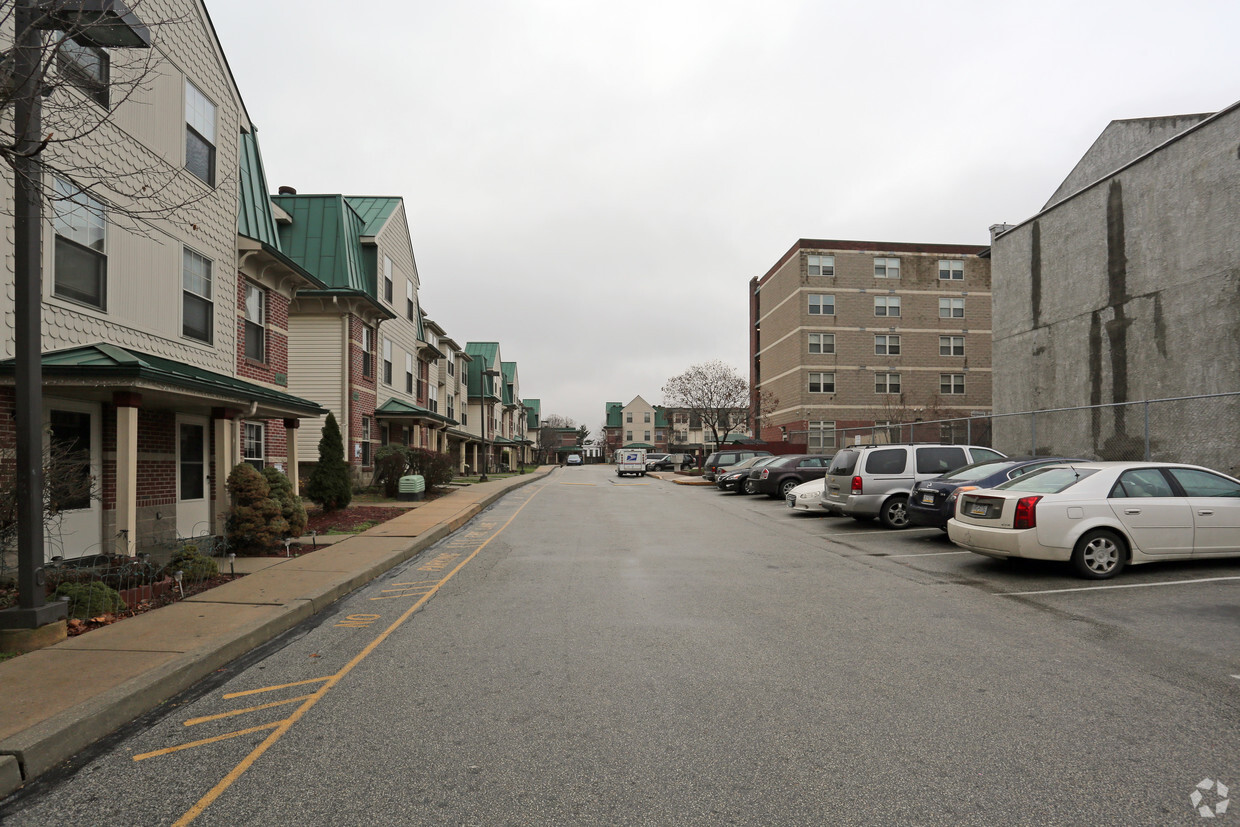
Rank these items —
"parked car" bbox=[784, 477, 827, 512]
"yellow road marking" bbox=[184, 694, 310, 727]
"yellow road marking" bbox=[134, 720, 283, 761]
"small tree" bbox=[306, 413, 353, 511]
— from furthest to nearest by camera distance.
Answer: "parked car" bbox=[784, 477, 827, 512], "small tree" bbox=[306, 413, 353, 511], "yellow road marking" bbox=[184, 694, 310, 727], "yellow road marking" bbox=[134, 720, 283, 761]

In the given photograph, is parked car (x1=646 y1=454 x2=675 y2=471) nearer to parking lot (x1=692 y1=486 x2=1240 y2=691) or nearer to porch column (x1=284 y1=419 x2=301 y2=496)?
porch column (x1=284 y1=419 x2=301 y2=496)

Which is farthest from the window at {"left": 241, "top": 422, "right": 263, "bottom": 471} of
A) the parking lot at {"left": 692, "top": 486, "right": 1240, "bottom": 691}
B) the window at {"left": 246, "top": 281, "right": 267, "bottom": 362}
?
the parking lot at {"left": 692, "top": 486, "right": 1240, "bottom": 691}

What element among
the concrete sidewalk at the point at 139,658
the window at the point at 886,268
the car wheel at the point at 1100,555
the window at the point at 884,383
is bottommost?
the concrete sidewalk at the point at 139,658

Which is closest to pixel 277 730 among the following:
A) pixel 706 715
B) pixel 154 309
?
pixel 706 715

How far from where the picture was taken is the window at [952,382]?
52.6 meters

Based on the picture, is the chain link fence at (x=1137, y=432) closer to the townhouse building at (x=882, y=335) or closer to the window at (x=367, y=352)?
the window at (x=367, y=352)

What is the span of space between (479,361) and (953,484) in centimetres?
4945

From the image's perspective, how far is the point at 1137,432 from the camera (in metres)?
22.1

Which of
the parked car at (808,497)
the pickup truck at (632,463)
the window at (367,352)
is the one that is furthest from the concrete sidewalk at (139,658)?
the pickup truck at (632,463)

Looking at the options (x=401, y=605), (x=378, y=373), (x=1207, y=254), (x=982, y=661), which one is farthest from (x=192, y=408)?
(x=1207, y=254)

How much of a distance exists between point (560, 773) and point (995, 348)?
2997 centimetres

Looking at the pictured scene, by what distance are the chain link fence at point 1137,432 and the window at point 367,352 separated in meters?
17.8

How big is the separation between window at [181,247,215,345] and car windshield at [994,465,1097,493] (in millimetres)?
12922

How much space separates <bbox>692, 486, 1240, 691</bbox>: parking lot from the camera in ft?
20.7
